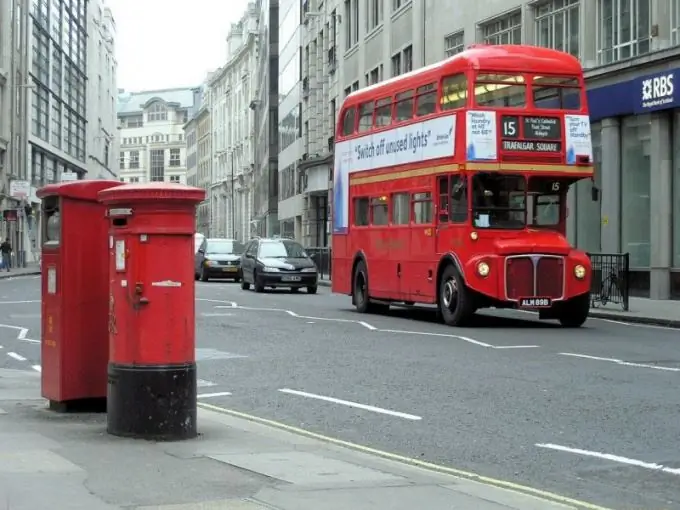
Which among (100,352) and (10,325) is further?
(10,325)

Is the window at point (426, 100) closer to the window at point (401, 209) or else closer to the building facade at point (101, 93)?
the window at point (401, 209)

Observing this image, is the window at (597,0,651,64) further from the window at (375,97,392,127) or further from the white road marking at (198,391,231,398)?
the white road marking at (198,391,231,398)

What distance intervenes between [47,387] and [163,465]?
9.17ft

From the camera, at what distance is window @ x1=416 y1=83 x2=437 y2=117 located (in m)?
19.8

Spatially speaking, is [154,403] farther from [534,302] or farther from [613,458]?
[534,302]

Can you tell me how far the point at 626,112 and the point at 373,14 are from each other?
22952 millimetres

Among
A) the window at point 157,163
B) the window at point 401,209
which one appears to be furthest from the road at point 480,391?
the window at point 157,163

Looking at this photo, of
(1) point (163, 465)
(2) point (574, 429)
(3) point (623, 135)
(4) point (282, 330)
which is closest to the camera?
(1) point (163, 465)

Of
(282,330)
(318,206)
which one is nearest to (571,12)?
(282,330)

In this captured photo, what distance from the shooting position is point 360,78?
1951 inches

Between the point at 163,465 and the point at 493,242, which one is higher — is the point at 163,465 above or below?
below

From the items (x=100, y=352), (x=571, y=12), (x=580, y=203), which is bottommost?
(x=100, y=352)

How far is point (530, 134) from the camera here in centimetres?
1867

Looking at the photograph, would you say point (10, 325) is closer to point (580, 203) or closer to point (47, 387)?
point (47, 387)
